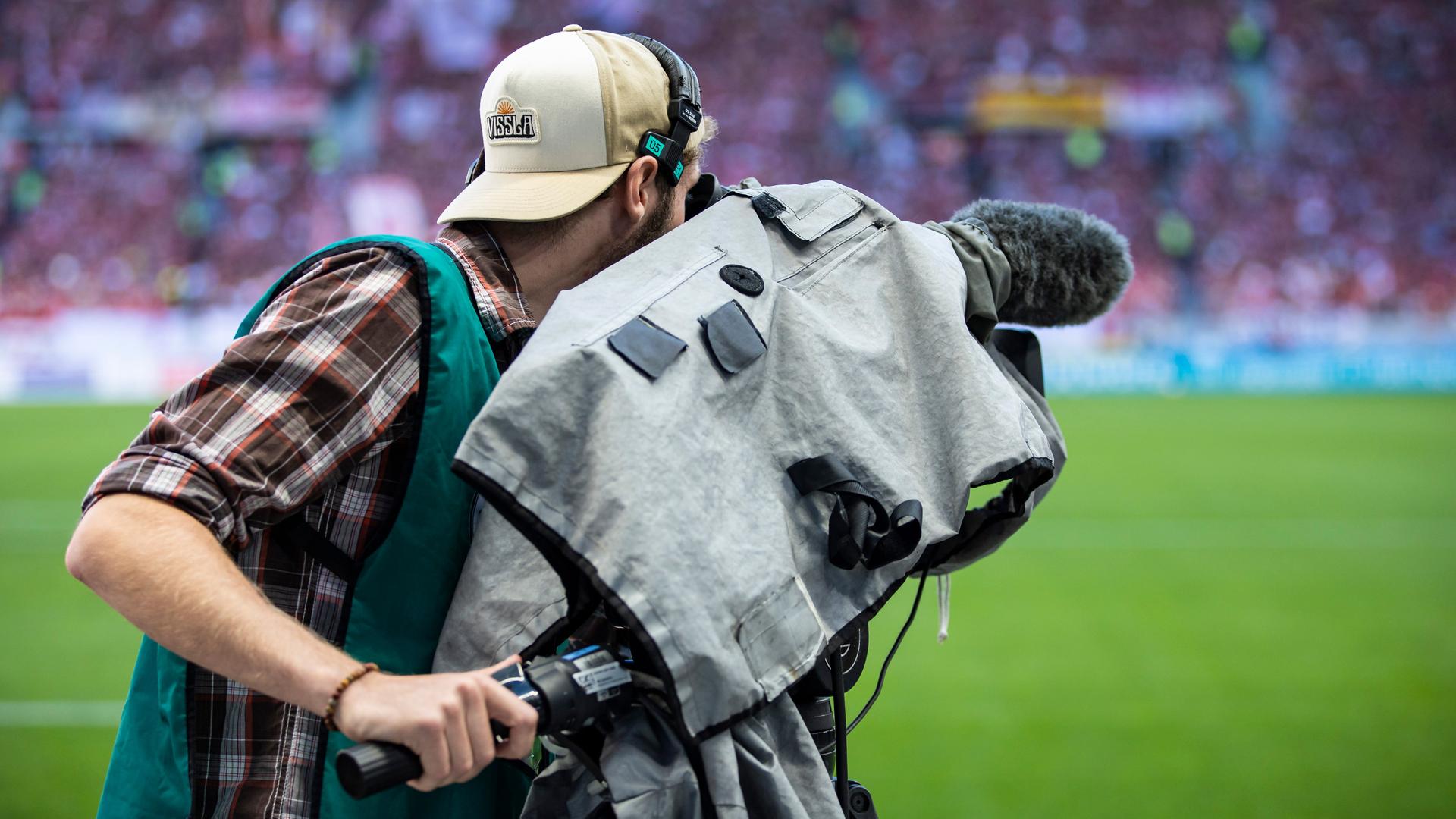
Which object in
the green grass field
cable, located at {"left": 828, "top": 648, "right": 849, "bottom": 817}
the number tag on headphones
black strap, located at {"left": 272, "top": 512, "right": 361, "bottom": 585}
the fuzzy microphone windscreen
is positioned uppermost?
the fuzzy microphone windscreen

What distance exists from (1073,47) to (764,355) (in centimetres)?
2687

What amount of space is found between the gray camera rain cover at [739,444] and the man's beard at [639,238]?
0.14 meters

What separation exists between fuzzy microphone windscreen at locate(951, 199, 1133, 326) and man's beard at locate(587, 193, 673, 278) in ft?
1.53

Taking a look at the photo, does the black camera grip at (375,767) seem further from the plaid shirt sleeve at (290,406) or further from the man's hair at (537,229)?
the man's hair at (537,229)

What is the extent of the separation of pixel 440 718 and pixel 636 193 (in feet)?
2.68

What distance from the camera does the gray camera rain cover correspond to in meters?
1.29

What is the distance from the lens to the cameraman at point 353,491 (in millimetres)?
1276

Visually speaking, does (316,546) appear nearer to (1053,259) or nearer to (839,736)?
(839,736)

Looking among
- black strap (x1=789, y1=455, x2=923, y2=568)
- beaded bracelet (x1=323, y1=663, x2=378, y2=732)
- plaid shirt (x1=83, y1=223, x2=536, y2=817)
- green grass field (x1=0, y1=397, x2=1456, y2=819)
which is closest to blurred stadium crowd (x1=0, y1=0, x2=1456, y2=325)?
green grass field (x1=0, y1=397, x2=1456, y2=819)

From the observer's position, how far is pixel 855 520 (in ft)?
4.70

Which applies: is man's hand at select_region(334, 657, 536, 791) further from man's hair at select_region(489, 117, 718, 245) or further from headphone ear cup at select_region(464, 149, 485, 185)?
headphone ear cup at select_region(464, 149, 485, 185)

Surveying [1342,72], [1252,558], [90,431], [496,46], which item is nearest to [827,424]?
[1252,558]

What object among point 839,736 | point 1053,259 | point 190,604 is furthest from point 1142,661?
point 190,604

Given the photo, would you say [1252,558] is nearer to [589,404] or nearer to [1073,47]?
[589,404]
